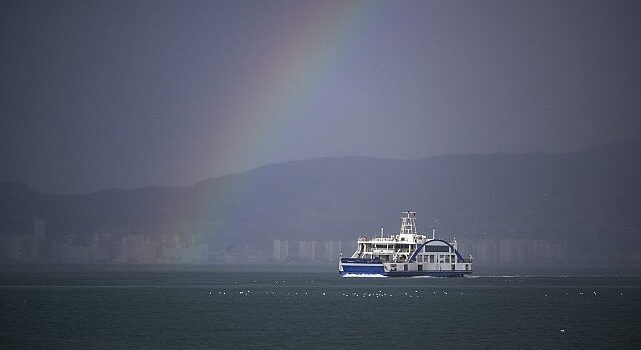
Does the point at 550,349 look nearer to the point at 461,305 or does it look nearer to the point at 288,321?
the point at 288,321

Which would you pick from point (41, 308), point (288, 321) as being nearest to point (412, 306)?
point (288, 321)

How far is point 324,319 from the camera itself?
4806 inches

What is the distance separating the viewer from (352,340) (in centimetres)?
9812

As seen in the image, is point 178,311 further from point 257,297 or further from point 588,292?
point 588,292

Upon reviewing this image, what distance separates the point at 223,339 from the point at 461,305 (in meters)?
51.8

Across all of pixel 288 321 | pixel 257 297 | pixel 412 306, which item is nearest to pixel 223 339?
pixel 288 321

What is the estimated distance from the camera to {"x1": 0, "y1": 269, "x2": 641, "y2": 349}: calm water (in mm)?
96500

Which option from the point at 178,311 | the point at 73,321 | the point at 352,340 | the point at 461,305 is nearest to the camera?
the point at 352,340

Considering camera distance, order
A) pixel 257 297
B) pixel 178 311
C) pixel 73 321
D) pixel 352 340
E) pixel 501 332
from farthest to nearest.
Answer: pixel 257 297, pixel 178 311, pixel 73 321, pixel 501 332, pixel 352 340

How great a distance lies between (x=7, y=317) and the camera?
123 meters

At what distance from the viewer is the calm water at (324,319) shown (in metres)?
96.5

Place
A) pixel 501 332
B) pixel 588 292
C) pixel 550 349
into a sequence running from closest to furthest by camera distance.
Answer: pixel 550 349 → pixel 501 332 → pixel 588 292

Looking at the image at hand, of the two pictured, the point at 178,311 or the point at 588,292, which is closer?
the point at 178,311

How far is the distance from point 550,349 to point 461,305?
53440 mm
